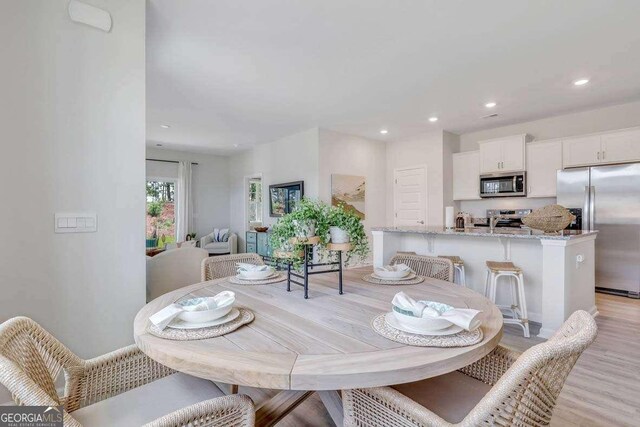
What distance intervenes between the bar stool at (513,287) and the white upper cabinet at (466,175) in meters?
2.78

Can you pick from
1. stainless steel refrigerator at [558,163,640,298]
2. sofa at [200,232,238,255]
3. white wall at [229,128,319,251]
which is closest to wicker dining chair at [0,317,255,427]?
white wall at [229,128,319,251]

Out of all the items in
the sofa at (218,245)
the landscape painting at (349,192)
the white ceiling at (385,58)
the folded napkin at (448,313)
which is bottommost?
the sofa at (218,245)

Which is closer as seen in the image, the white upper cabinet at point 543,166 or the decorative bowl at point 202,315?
the decorative bowl at point 202,315

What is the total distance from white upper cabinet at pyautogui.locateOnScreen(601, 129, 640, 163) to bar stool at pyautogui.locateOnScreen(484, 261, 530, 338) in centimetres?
262

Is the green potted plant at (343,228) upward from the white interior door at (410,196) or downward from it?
downward

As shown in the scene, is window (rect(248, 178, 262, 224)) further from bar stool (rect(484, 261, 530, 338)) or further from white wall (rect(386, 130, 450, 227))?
bar stool (rect(484, 261, 530, 338))

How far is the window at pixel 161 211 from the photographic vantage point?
7273mm

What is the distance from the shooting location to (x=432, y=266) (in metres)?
2.11

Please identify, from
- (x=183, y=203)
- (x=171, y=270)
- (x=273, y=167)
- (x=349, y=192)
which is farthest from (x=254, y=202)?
(x=171, y=270)

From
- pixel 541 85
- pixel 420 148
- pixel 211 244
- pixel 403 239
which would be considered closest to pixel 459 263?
pixel 403 239

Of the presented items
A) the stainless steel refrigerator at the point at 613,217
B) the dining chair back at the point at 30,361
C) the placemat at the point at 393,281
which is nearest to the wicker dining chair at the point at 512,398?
the placemat at the point at 393,281

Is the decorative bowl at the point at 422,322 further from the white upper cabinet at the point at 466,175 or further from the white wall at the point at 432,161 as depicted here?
the white upper cabinet at the point at 466,175

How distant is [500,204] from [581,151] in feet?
4.55

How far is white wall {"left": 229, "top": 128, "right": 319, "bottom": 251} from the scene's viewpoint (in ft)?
18.5
